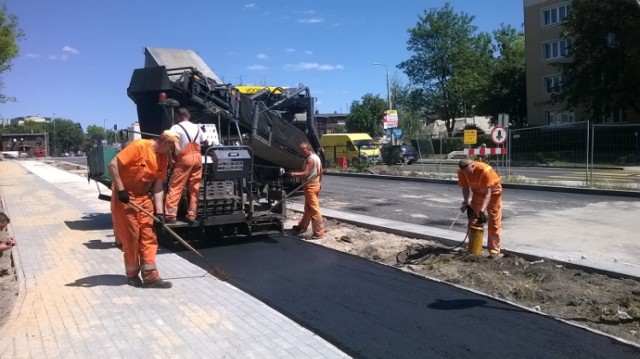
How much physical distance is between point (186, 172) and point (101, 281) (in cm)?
203

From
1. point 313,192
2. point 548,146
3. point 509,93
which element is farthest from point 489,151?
point 509,93

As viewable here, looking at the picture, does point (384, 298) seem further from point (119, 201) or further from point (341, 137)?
point (341, 137)

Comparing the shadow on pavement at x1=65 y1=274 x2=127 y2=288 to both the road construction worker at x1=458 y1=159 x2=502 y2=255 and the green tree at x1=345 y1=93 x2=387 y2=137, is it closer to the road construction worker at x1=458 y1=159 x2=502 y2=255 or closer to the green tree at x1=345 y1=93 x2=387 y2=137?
the road construction worker at x1=458 y1=159 x2=502 y2=255

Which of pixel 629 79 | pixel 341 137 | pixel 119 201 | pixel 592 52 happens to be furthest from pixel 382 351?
pixel 592 52

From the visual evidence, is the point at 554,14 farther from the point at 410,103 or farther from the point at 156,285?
the point at 156,285

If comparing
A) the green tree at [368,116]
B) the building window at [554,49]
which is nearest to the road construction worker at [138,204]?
the building window at [554,49]

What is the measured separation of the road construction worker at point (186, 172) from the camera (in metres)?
7.94

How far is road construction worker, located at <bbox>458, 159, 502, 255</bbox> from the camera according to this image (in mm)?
7594

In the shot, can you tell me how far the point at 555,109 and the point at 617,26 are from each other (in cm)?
1043

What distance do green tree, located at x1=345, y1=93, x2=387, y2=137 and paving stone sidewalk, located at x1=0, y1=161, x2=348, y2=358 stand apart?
225ft

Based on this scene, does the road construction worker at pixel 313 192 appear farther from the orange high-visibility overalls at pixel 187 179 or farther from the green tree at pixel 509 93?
the green tree at pixel 509 93

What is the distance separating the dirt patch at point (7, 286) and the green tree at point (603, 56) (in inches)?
1289

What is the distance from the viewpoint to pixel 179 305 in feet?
18.4

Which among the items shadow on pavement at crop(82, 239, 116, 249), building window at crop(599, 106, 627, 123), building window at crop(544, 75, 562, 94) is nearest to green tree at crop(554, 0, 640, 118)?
building window at crop(599, 106, 627, 123)
